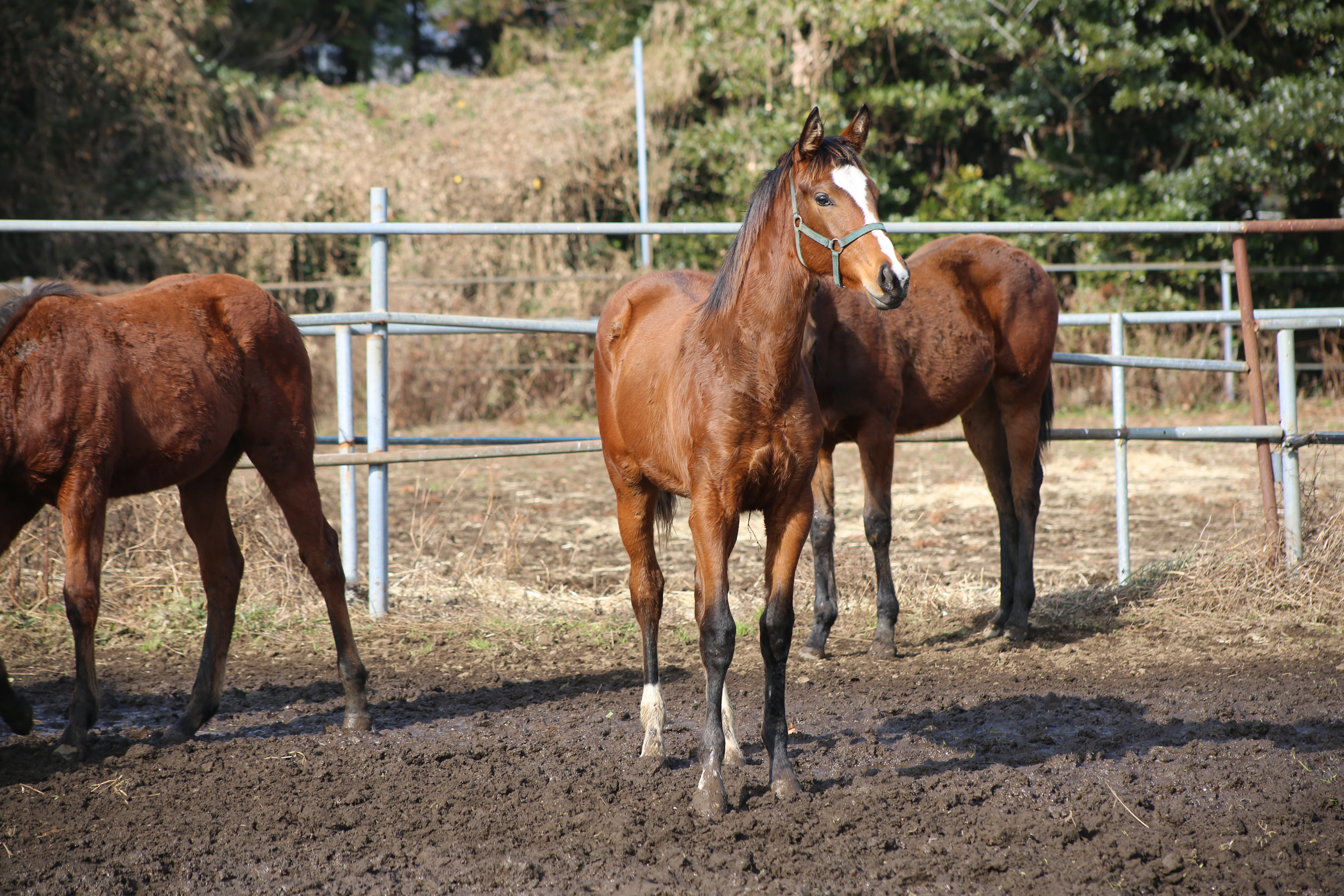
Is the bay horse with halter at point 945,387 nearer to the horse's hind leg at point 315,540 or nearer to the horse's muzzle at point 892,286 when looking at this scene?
the horse's muzzle at point 892,286

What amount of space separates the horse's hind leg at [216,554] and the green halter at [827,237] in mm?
2250

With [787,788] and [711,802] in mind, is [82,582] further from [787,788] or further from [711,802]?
[787,788]

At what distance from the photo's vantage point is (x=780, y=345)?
3043 millimetres

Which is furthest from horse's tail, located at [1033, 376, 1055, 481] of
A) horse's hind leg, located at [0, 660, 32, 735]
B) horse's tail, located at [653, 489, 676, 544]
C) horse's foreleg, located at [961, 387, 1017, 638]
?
horse's hind leg, located at [0, 660, 32, 735]

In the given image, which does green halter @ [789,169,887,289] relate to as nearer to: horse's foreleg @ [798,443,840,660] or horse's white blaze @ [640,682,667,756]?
horse's white blaze @ [640,682,667,756]

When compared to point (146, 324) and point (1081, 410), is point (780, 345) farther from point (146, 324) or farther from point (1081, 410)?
point (1081, 410)

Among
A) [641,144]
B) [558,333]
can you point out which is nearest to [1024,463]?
[558,333]

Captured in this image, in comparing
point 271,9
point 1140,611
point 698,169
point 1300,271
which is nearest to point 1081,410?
point 1300,271

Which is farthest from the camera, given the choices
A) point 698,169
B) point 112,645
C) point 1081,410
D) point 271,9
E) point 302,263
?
point 271,9

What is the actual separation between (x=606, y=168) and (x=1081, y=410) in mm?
7259

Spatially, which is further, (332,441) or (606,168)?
(606,168)

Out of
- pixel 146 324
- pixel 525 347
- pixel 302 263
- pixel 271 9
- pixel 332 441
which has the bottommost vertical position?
pixel 332 441

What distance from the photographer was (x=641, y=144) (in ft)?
47.1

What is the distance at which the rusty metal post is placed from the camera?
526 centimetres
